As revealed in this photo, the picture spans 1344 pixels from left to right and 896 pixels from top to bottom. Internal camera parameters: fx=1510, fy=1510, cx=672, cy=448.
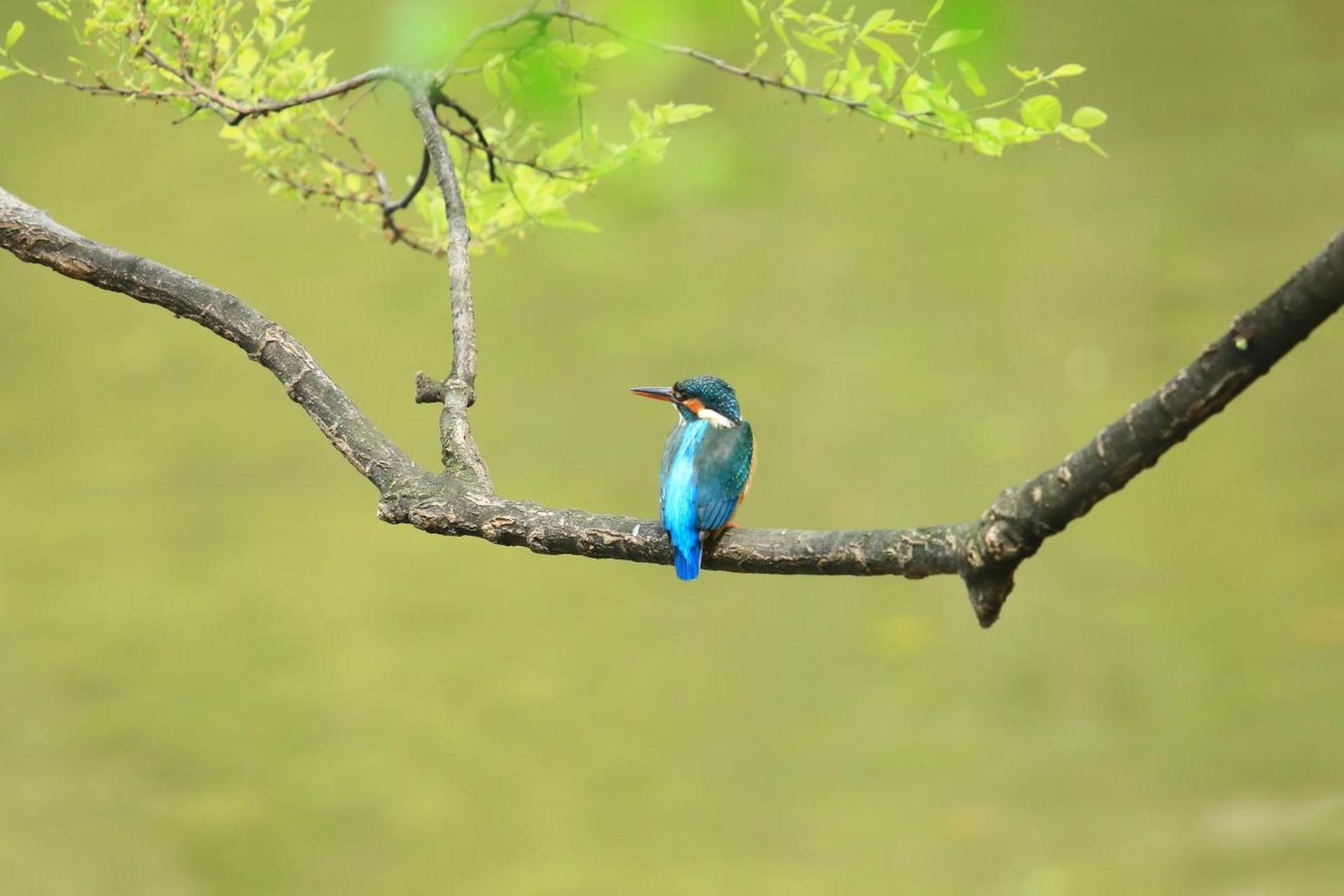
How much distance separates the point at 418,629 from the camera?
13.7ft

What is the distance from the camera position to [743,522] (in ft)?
14.5

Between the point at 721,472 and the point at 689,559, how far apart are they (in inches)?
8.1

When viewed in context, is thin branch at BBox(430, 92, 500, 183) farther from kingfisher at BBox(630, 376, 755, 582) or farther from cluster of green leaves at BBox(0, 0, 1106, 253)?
kingfisher at BBox(630, 376, 755, 582)

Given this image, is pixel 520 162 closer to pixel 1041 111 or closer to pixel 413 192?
pixel 413 192

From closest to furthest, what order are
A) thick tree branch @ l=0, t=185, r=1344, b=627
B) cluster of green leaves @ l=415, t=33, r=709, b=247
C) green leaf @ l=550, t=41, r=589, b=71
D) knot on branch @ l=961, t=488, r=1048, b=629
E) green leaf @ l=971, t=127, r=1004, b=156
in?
thick tree branch @ l=0, t=185, r=1344, b=627 → knot on branch @ l=961, t=488, r=1048, b=629 → green leaf @ l=550, t=41, r=589, b=71 → green leaf @ l=971, t=127, r=1004, b=156 → cluster of green leaves @ l=415, t=33, r=709, b=247

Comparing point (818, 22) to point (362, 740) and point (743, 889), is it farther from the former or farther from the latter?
point (362, 740)

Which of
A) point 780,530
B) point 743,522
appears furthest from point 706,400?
point 743,522

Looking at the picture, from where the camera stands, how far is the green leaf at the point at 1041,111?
1305 mm

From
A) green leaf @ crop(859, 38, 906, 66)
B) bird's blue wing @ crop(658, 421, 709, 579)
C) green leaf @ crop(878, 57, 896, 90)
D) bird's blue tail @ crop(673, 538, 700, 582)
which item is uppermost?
green leaf @ crop(878, 57, 896, 90)

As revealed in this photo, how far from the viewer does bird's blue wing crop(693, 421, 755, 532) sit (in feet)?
4.96

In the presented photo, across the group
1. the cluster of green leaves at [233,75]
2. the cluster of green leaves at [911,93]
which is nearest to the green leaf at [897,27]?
the cluster of green leaves at [911,93]

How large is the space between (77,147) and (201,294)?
13.8 feet

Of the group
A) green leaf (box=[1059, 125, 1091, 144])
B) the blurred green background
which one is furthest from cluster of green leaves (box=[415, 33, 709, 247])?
the blurred green background

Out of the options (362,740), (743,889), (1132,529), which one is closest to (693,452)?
(743,889)
